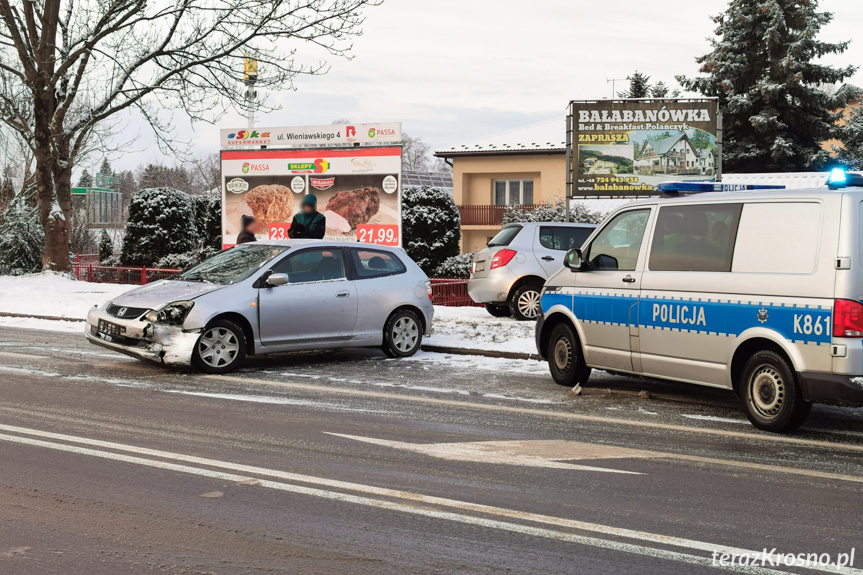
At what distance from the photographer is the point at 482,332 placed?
47.4 ft

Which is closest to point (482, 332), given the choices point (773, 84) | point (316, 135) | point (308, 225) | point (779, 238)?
point (308, 225)

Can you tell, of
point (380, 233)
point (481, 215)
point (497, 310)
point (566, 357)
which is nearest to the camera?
point (566, 357)

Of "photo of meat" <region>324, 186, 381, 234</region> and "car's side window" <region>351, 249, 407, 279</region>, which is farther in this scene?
"photo of meat" <region>324, 186, 381, 234</region>

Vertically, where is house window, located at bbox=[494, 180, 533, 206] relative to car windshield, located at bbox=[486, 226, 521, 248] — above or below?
above

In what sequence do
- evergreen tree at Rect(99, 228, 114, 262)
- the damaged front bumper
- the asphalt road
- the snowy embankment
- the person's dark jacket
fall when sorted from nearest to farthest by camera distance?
the asphalt road < the damaged front bumper < the snowy embankment < the person's dark jacket < evergreen tree at Rect(99, 228, 114, 262)

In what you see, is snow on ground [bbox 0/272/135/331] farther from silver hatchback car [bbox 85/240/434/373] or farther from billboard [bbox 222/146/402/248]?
silver hatchback car [bbox 85/240/434/373]

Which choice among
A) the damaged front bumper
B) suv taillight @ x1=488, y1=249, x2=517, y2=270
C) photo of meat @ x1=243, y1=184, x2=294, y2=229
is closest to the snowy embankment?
suv taillight @ x1=488, y1=249, x2=517, y2=270

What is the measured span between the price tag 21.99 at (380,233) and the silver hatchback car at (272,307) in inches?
338

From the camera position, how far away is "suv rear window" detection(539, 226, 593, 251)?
54.7 feet

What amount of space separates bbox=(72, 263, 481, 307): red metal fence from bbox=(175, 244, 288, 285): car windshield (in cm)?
924

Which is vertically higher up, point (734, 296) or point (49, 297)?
point (734, 296)

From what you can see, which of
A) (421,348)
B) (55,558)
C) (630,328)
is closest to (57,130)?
(421,348)

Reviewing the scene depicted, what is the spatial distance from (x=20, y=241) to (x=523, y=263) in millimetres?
17215

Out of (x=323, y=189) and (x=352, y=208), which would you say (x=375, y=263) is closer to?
(x=352, y=208)
